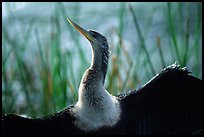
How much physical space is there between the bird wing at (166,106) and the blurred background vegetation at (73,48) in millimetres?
393

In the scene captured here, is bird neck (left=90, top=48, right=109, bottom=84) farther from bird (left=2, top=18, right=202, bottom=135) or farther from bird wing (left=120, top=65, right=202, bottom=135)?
bird wing (left=120, top=65, right=202, bottom=135)

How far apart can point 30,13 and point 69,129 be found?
20.0 feet

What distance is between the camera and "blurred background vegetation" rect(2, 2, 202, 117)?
15.6ft

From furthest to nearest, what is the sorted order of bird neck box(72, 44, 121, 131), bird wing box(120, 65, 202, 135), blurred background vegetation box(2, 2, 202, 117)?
1. blurred background vegetation box(2, 2, 202, 117)
2. bird wing box(120, 65, 202, 135)
3. bird neck box(72, 44, 121, 131)

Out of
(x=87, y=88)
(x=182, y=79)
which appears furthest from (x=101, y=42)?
(x=182, y=79)

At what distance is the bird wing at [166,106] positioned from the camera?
3797 millimetres

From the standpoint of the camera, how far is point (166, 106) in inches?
152

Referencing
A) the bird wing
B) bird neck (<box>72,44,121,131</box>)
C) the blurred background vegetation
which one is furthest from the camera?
the blurred background vegetation

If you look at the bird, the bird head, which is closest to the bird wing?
the bird

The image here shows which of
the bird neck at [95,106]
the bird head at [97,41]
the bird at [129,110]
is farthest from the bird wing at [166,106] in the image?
the bird head at [97,41]

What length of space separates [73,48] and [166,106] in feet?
15.1

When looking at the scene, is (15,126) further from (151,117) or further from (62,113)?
(151,117)

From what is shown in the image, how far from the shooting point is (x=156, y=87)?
12.6 ft

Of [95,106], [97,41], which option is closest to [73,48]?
[97,41]
